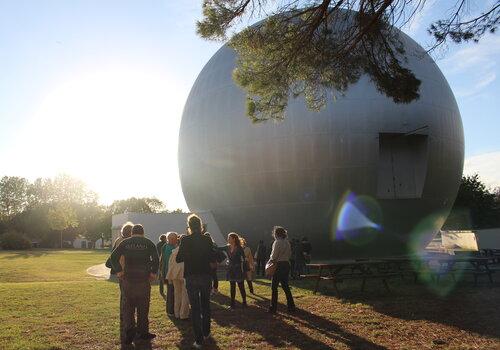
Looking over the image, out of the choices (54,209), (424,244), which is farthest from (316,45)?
(54,209)

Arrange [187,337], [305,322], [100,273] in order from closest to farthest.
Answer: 1. [187,337]
2. [305,322]
3. [100,273]

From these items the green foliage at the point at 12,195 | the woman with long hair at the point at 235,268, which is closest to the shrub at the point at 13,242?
the green foliage at the point at 12,195

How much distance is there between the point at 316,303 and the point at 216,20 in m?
6.45

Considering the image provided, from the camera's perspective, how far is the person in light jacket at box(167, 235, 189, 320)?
8945mm

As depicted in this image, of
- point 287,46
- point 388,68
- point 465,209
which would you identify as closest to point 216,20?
point 287,46

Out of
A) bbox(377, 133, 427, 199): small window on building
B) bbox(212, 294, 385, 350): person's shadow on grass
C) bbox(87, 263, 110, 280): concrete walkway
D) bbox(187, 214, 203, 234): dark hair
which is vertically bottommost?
bbox(212, 294, 385, 350): person's shadow on grass

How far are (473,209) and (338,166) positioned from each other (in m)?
32.0

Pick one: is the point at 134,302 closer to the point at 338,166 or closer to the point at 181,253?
the point at 181,253

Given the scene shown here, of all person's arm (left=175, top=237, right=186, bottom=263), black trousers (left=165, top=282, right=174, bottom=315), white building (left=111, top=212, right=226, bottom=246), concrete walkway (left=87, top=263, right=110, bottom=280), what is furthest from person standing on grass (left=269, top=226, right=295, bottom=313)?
white building (left=111, top=212, right=226, bottom=246)

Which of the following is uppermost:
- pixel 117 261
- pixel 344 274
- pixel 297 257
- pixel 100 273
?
pixel 117 261

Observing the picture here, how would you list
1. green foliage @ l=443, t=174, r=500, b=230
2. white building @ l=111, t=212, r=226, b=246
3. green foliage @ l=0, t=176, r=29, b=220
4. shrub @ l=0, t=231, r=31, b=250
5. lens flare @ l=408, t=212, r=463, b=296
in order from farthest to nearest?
green foliage @ l=0, t=176, r=29, b=220
shrub @ l=0, t=231, r=31, b=250
green foliage @ l=443, t=174, r=500, b=230
white building @ l=111, t=212, r=226, b=246
lens flare @ l=408, t=212, r=463, b=296

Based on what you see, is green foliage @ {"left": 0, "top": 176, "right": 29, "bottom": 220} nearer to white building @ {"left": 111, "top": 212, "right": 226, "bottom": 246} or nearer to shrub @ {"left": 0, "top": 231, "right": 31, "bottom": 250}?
shrub @ {"left": 0, "top": 231, "right": 31, "bottom": 250}

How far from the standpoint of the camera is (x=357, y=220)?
19.4 m

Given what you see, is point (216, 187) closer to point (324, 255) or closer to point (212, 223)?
point (212, 223)
